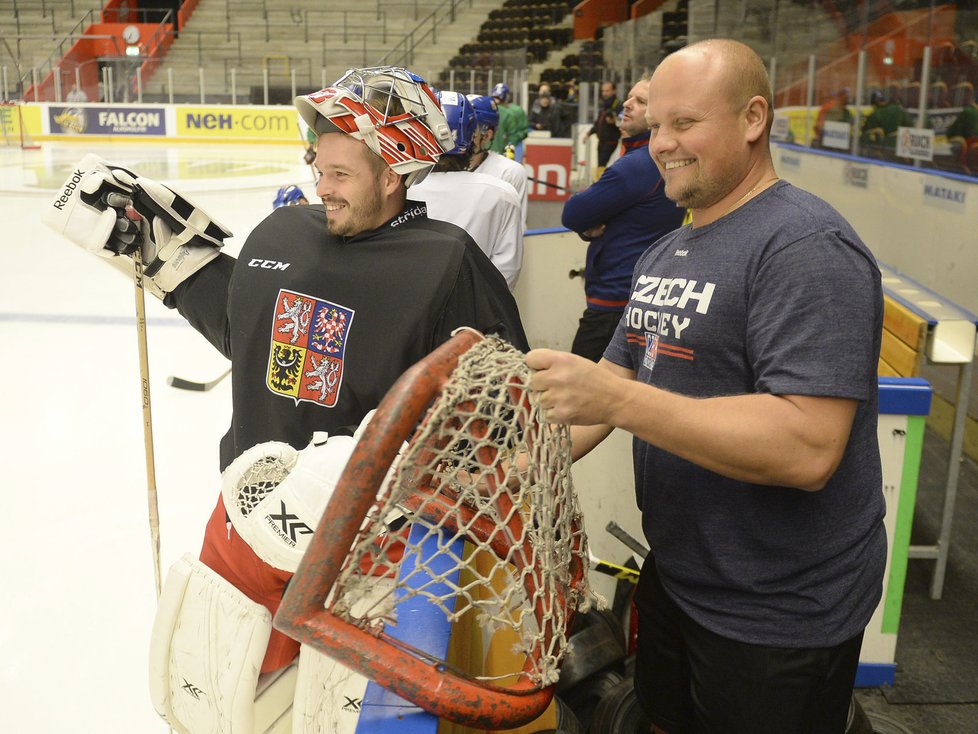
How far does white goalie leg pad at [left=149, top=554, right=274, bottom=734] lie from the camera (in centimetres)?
140

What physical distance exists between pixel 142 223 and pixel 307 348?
65 cm

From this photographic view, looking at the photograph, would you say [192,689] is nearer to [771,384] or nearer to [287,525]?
[287,525]

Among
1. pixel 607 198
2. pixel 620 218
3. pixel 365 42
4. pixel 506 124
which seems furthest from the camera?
Answer: pixel 365 42

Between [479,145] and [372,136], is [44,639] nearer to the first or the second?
[372,136]

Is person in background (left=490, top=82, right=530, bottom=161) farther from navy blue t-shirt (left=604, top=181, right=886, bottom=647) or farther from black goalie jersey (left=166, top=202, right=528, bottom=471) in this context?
navy blue t-shirt (left=604, top=181, right=886, bottom=647)

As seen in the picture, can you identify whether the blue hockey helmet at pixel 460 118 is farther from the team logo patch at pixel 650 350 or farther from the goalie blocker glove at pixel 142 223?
the team logo patch at pixel 650 350

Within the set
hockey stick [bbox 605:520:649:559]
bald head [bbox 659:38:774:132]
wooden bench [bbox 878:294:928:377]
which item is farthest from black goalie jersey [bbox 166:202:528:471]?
wooden bench [bbox 878:294:928:377]

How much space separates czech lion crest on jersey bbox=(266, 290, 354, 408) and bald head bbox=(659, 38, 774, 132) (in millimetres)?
653

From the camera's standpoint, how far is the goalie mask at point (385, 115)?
1552 mm

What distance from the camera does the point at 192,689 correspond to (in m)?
1.46

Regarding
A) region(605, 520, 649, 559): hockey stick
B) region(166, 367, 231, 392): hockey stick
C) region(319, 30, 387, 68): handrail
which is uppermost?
region(319, 30, 387, 68): handrail

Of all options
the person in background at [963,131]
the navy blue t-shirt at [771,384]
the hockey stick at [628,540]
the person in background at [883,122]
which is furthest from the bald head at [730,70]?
the person in background at [883,122]

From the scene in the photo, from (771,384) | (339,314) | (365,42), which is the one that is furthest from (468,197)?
(365,42)

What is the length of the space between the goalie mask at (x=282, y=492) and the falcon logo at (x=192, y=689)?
0.35 meters
